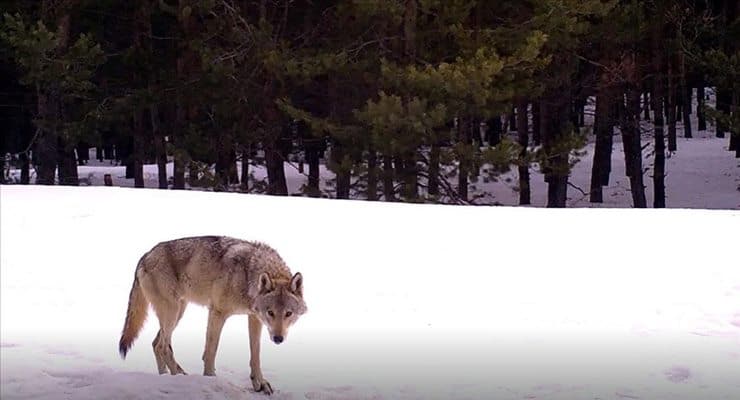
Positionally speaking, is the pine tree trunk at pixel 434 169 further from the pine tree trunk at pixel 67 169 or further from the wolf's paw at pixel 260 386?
the wolf's paw at pixel 260 386

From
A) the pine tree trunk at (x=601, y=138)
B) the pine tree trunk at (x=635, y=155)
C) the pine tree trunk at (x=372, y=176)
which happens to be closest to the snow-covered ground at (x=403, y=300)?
the pine tree trunk at (x=372, y=176)

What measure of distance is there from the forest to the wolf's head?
13.7 m

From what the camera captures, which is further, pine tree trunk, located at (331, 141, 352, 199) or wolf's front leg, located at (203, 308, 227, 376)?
pine tree trunk, located at (331, 141, 352, 199)

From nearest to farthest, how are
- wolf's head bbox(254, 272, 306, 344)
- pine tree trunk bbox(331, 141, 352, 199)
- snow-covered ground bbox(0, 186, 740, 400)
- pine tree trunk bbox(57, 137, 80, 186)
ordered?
wolf's head bbox(254, 272, 306, 344)
snow-covered ground bbox(0, 186, 740, 400)
pine tree trunk bbox(331, 141, 352, 199)
pine tree trunk bbox(57, 137, 80, 186)

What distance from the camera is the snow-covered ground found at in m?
7.11

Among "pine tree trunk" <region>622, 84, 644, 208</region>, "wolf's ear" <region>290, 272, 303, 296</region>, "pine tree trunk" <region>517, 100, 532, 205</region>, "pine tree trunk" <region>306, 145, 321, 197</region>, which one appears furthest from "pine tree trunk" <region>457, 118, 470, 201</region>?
"wolf's ear" <region>290, 272, 303, 296</region>

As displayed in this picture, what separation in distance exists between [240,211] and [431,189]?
921 cm

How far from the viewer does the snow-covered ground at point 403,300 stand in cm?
711

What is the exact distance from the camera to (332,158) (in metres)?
23.8

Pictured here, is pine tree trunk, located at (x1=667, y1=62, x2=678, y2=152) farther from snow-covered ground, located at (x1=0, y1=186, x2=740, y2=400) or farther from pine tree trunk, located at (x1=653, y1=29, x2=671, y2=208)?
snow-covered ground, located at (x1=0, y1=186, x2=740, y2=400)

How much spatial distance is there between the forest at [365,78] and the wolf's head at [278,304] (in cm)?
1371

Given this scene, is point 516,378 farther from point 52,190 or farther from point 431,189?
point 431,189

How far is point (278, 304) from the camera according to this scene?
5910 mm

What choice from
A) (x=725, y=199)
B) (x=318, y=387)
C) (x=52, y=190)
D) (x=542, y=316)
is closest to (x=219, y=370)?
(x=318, y=387)
